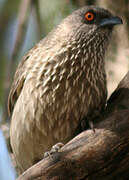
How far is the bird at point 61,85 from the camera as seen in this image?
13.4 ft

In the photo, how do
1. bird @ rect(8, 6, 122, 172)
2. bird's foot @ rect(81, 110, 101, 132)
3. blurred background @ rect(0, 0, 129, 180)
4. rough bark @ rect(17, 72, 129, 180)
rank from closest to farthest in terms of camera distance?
rough bark @ rect(17, 72, 129, 180)
bird's foot @ rect(81, 110, 101, 132)
bird @ rect(8, 6, 122, 172)
blurred background @ rect(0, 0, 129, 180)

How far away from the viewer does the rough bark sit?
3361 millimetres

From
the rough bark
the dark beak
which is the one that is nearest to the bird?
the dark beak

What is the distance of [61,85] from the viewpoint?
4.07 m

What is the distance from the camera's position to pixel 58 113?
409 cm

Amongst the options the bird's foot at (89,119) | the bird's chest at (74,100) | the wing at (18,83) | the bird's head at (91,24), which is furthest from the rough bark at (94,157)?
the wing at (18,83)

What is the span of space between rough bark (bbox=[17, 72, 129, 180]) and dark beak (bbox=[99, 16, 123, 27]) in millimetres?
1024

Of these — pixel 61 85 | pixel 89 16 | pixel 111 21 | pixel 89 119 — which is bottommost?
pixel 89 119

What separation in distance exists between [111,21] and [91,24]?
0.74 ft

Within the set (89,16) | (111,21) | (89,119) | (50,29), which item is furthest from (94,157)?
(50,29)

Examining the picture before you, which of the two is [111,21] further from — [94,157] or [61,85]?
[94,157]

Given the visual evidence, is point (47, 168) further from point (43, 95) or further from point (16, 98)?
point (16, 98)

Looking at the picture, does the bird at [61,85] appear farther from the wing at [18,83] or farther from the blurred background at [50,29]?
the blurred background at [50,29]

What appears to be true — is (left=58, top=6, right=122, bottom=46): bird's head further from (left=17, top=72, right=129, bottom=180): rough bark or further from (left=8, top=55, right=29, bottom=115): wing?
(left=17, top=72, right=129, bottom=180): rough bark
